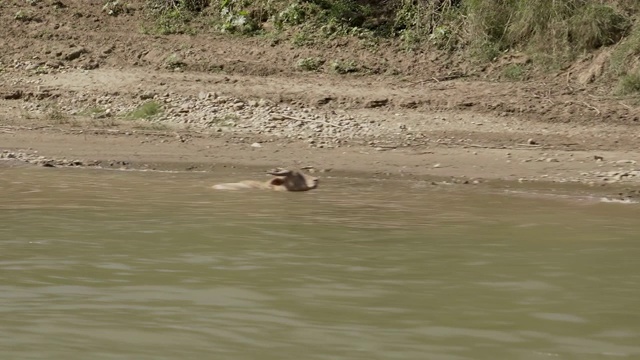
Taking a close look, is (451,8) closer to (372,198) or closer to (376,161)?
(376,161)

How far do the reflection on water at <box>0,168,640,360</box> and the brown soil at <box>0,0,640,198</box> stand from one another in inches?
79.8

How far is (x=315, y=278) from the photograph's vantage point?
5.60 meters

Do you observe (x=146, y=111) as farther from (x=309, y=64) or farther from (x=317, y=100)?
(x=309, y=64)

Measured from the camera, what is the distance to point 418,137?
11.7m

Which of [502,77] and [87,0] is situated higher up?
[87,0]

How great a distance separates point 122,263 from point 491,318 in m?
2.21

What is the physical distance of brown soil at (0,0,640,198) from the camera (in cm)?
1084

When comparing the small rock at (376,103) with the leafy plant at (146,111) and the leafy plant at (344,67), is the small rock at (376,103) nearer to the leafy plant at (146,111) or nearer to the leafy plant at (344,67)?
the leafy plant at (344,67)

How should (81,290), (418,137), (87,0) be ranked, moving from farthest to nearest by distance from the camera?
(87,0) → (418,137) → (81,290)

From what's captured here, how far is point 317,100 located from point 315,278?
739cm

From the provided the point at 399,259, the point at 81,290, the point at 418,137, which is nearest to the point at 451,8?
the point at 418,137

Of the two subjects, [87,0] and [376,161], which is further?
[87,0]

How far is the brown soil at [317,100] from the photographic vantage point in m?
10.8

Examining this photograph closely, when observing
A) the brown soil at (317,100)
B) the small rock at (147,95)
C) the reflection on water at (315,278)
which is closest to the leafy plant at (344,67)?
the brown soil at (317,100)
